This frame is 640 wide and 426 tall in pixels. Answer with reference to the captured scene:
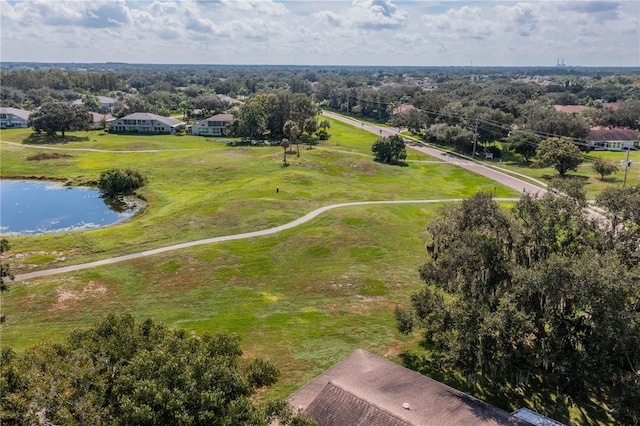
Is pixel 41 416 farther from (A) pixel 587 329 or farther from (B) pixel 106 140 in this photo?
(B) pixel 106 140

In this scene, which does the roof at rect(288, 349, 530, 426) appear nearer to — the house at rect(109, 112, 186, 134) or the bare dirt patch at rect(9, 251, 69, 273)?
the bare dirt patch at rect(9, 251, 69, 273)

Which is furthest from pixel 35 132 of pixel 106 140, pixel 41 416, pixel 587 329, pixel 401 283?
pixel 587 329

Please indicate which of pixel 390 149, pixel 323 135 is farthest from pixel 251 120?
pixel 390 149

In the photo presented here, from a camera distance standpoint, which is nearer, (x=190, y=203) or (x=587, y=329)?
(x=587, y=329)

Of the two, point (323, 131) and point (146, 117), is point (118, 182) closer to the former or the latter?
point (146, 117)

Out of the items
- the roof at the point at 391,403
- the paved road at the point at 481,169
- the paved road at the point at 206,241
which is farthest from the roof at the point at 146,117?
the roof at the point at 391,403

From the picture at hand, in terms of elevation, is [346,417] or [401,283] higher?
[346,417]

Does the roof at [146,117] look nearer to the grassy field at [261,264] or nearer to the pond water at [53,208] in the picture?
the grassy field at [261,264]
